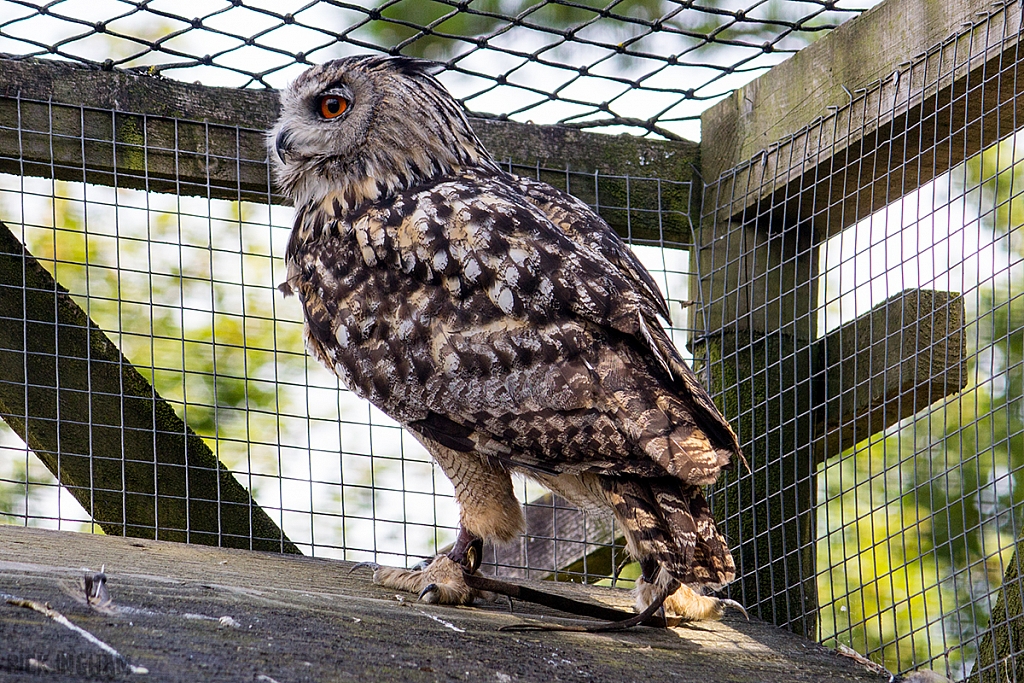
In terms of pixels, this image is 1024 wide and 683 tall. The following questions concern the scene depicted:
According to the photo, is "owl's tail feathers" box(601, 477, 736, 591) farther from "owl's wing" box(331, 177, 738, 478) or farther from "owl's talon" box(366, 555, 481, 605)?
"owl's talon" box(366, 555, 481, 605)

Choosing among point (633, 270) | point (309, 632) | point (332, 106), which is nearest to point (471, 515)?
point (633, 270)

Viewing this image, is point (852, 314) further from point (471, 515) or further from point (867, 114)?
point (471, 515)

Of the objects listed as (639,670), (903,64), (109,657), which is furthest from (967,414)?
(109,657)

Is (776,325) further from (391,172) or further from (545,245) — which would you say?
(391,172)

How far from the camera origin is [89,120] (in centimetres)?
301

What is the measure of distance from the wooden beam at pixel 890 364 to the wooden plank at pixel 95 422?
64.9 inches

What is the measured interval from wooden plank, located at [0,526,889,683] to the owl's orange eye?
1.25m

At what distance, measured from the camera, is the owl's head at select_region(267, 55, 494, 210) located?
3.10 m

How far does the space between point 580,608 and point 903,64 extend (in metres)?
1.59

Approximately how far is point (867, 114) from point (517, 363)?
47.2 inches

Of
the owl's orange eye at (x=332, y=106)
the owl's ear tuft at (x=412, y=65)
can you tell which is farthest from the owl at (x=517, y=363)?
the owl's ear tuft at (x=412, y=65)

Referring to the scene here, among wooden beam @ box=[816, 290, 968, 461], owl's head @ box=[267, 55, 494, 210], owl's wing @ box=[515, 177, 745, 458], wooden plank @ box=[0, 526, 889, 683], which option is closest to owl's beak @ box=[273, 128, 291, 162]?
owl's head @ box=[267, 55, 494, 210]

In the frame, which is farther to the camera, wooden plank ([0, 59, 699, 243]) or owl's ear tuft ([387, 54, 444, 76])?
owl's ear tuft ([387, 54, 444, 76])

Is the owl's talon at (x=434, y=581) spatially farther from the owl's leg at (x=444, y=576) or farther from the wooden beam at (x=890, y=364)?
the wooden beam at (x=890, y=364)
